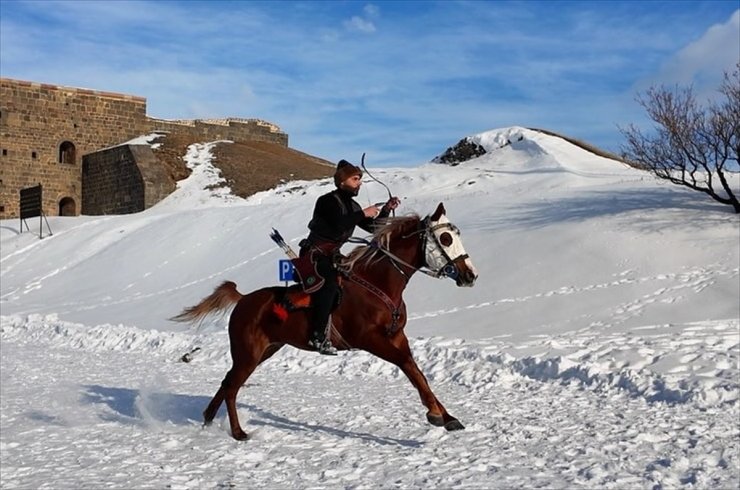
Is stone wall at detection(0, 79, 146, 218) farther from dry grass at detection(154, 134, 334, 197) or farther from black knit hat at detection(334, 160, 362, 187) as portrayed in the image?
black knit hat at detection(334, 160, 362, 187)

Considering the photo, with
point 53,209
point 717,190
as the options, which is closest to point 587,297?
point 717,190

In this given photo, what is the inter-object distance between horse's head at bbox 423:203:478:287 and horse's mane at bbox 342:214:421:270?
0.84ft

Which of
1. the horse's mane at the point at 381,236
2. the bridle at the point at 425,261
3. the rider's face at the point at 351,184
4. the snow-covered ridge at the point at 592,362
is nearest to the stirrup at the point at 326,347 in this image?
the bridle at the point at 425,261

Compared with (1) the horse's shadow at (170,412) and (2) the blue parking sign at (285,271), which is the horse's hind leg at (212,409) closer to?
(1) the horse's shadow at (170,412)

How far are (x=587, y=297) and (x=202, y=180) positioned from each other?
25.8 meters

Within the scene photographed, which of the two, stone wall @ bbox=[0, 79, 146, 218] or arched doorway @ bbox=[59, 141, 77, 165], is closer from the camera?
stone wall @ bbox=[0, 79, 146, 218]

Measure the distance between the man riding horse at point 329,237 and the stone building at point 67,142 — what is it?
1294 inches

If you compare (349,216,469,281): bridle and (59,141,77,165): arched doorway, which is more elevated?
(59,141,77,165): arched doorway

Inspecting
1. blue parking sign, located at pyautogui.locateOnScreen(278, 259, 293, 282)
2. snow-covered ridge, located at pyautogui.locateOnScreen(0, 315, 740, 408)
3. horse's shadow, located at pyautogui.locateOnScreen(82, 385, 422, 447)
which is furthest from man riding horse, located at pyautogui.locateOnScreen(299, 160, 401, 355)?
snow-covered ridge, located at pyautogui.locateOnScreen(0, 315, 740, 408)

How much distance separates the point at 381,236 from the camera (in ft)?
22.6

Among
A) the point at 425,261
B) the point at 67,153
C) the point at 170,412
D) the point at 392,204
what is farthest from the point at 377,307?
the point at 67,153

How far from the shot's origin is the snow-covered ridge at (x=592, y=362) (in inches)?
328

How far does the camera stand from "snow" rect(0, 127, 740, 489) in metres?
6.04

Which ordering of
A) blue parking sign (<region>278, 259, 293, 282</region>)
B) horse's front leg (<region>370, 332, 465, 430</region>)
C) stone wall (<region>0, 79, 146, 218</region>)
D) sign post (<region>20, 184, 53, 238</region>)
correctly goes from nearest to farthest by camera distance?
horse's front leg (<region>370, 332, 465, 430</region>) < blue parking sign (<region>278, 259, 293, 282</region>) < sign post (<region>20, 184, 53, 238</region>) < stone wall (<region>0, 79, 146, 218</region>)
